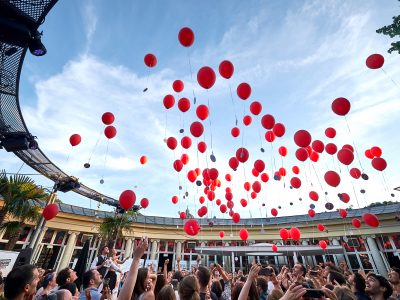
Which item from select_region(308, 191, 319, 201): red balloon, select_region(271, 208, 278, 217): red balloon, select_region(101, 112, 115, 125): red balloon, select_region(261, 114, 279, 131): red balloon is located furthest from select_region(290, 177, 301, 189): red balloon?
select_region(101, 112, 115, 125): red balloon

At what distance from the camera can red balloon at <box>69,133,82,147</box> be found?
7.49 metres

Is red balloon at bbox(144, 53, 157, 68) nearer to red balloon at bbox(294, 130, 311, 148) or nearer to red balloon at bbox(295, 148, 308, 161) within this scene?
red balloon at bbox(294, 130, 311, 148)

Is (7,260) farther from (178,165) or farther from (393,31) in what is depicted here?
(393,31)

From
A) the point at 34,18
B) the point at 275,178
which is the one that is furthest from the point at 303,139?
the point at 34,18

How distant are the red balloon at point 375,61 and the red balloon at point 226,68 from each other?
3.79 metres

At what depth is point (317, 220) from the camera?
18484mm

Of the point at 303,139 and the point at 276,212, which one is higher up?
the point at 303,139

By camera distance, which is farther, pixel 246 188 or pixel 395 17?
pixel 246 188

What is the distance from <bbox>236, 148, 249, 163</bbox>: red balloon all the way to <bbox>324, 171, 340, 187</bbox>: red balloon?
2746mm

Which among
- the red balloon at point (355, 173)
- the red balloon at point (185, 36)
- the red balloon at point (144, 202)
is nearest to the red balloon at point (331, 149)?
the red balloon at point (355, 173)

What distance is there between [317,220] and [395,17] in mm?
17117

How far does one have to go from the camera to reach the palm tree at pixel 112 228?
1689cm

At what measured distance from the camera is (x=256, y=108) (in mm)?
7609

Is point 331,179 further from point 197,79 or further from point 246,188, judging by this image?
point 197,79
